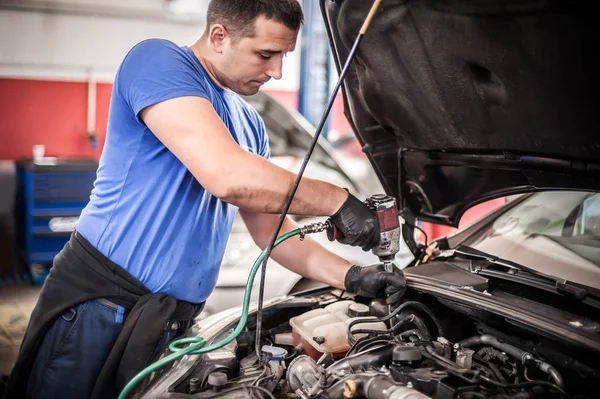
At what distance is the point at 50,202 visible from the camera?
5461mm

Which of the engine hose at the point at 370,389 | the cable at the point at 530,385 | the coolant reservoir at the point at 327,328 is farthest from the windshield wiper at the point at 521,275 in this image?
the engine hose at the point at 370,389

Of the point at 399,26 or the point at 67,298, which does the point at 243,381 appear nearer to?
the point at 67,298

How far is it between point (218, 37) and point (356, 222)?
2.29 feet

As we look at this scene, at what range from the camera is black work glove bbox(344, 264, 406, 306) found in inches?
72.6

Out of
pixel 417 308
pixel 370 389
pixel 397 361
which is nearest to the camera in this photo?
pixel 370 389

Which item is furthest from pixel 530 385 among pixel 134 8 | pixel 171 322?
pixel 134 8

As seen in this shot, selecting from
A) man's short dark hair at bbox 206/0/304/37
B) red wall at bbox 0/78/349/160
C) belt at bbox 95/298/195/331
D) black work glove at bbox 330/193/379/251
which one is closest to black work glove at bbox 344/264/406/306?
black work glove at bbox 330/193/379/251

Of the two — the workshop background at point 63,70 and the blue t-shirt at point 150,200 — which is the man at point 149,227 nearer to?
the blue t-shirt at point 150,200

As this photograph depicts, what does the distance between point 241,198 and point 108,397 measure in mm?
797

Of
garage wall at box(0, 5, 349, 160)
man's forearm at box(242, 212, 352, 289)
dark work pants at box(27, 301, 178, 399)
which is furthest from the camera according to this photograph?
garage wall at box(0, 5, 349, 160)

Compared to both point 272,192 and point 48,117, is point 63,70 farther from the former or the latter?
point 272,192

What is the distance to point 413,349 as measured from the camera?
5.14 feet

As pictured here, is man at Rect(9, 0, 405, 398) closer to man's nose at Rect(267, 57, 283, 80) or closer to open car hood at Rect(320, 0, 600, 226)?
man's nose at Rect(267, 57, 283, 80)

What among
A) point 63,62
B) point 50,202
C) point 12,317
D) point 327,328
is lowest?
point 12,317
